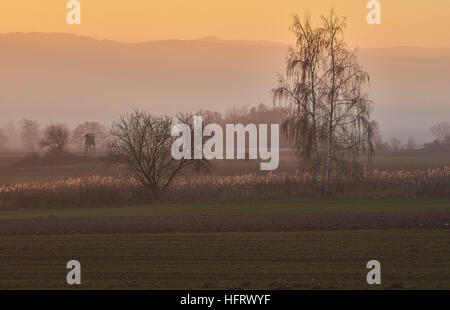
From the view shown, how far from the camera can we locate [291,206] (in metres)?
35.4

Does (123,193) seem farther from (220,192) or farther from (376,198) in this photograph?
(376,198)

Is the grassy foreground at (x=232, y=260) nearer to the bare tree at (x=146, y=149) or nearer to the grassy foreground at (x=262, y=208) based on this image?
the grassy foreground at (x=262, y=208)

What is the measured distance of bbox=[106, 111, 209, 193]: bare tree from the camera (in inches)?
1654

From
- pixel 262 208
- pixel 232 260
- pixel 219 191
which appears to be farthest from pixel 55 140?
pixel 232 260

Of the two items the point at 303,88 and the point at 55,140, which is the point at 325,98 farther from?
the point at 55,140

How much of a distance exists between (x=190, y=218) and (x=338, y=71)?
60.8ft

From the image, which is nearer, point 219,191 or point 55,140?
point 219,191

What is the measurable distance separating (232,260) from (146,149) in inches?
944

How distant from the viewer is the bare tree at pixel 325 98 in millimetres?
43219

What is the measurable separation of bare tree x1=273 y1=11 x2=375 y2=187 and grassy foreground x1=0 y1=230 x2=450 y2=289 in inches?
748

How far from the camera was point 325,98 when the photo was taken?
44.0 meters

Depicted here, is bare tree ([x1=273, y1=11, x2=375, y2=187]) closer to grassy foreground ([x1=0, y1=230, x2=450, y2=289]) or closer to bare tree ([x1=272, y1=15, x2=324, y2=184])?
bare tree ([x1=272, y1=15, x2=324, y2=184])

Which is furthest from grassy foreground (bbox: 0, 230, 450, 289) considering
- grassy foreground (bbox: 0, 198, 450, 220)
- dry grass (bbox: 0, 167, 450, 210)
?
dry grass (bbox: 0, 167, 450, 210)
